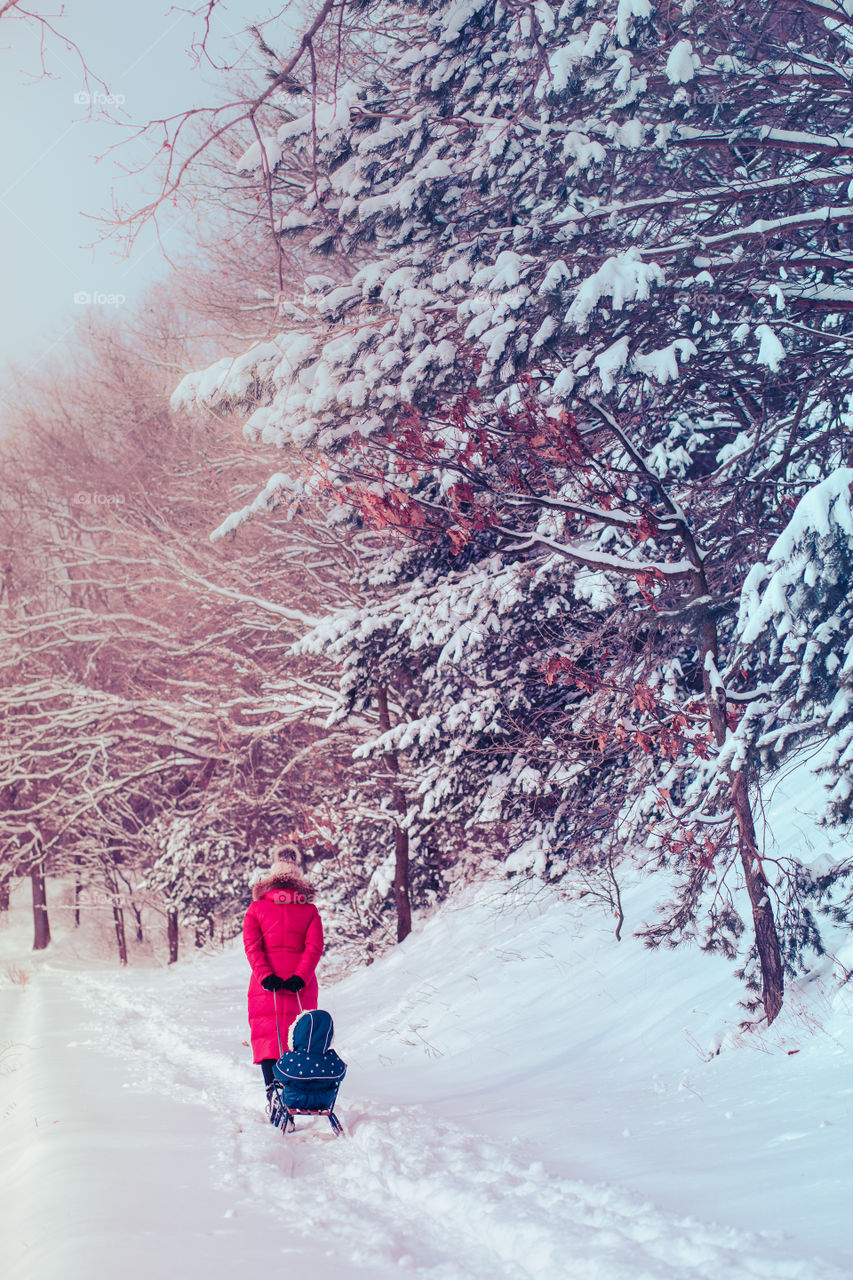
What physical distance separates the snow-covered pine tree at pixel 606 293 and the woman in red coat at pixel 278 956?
7.52 ft

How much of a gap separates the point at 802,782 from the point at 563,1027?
144 inches

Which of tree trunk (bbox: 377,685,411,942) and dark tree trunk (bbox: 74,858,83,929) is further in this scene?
dark tree trunk (bbox: 74,858,83,929)

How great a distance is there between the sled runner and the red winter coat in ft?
1.58

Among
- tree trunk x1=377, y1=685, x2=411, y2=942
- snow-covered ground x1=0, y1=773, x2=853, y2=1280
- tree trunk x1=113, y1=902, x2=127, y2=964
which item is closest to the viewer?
snow-covered ground x1=0, y1=773, x2=853, y2=1280

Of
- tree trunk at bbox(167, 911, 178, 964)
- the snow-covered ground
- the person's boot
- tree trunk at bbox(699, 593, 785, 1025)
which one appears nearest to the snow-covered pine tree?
tree trunk at bbox(699, 593, 785, 1025)

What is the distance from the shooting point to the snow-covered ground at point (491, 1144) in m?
3.08

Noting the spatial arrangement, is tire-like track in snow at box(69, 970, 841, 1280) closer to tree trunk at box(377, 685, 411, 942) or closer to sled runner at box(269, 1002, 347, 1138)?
sled runner at box(269, 1002, 347, 1138)

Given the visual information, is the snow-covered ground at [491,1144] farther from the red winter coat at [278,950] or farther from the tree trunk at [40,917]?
the tree trunk at [40,917]

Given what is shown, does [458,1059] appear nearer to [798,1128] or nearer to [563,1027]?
[563,1027]

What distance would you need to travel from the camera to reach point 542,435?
5883 mm

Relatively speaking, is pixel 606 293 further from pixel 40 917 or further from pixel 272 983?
pixel 40 917

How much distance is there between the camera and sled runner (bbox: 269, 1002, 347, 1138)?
4676 mm

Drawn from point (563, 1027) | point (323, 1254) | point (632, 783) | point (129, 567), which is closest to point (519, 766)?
point (632, 783)

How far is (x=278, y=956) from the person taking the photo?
540 centimetres
